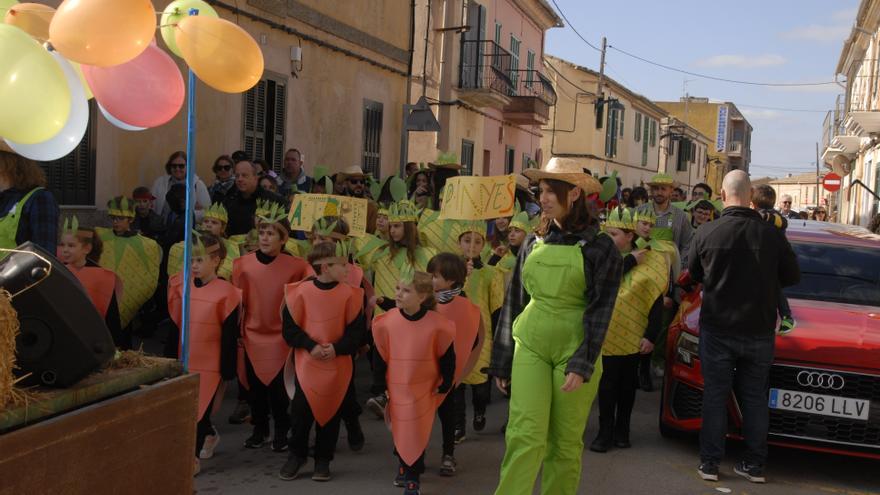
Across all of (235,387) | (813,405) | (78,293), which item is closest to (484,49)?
(235,387)

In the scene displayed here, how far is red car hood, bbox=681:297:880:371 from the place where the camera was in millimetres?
5594

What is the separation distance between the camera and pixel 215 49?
12.9 ft

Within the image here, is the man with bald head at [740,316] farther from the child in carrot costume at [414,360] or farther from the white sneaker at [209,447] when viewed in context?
the white sneaker at [209,447]

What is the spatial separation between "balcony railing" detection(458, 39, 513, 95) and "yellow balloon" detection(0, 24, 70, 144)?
1889 centimetres

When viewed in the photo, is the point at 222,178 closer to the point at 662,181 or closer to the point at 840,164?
the point at 662,181

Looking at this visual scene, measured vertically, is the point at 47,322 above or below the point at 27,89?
below

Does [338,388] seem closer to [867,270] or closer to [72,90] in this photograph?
[72,90]

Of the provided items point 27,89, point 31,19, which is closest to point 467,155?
point 31,19

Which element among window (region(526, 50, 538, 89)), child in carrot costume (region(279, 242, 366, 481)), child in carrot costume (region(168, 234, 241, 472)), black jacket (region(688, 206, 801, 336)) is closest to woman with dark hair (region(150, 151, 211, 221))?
child in carrot costume (region(168, 234, 241, 472))

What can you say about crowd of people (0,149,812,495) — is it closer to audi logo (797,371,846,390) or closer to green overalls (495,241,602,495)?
green overalls (495,241,602,495)

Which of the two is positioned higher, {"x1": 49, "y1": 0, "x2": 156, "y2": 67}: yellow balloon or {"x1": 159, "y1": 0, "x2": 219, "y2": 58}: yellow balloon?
{"x1": 159, "y1": 0, "x2": 219, "y2": 58}: yellow balloon

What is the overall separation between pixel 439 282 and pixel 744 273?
184cm

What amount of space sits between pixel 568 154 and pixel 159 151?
3163 centimetres

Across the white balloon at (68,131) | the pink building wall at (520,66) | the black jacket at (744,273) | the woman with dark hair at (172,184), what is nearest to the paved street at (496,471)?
the black jacket at (744,273)
